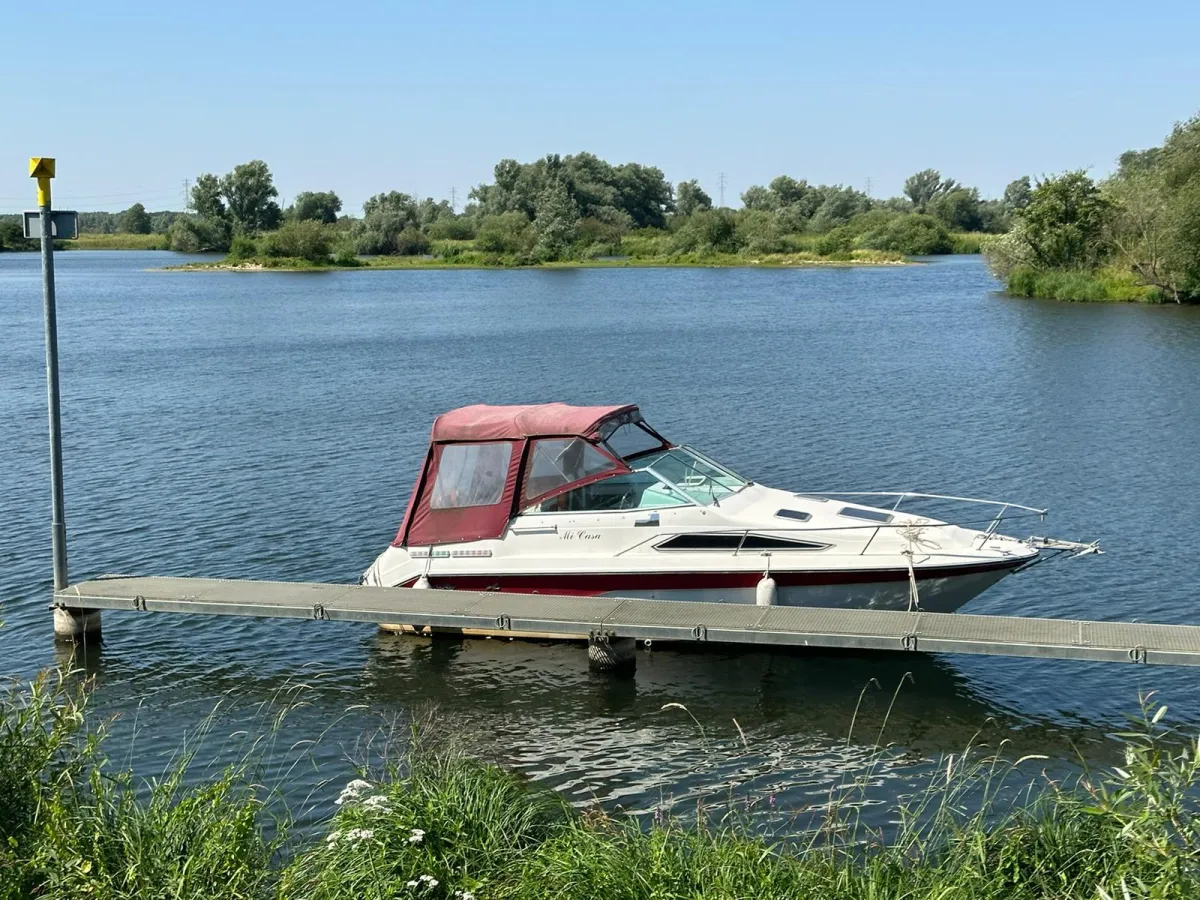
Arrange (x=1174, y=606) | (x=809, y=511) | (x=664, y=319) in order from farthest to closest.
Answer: (x=664, y=319) → (x=1174, y=606) → (x=809, y=511)

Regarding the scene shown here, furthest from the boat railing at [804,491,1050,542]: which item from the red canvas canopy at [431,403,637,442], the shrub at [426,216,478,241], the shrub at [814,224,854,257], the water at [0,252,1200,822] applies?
the shrub at [426,216,478,241]

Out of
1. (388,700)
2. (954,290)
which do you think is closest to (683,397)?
(388,700)

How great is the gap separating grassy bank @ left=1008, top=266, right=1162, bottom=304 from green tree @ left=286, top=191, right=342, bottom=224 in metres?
118

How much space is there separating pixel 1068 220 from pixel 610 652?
6076 cm

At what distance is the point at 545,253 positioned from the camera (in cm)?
13162

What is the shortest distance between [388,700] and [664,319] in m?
55.0

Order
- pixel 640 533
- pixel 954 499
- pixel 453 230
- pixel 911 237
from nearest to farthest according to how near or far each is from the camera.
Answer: pixel 640 533, pixel 954 499, pixel 911 237, pixel 453 230

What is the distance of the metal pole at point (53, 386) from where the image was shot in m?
15.3

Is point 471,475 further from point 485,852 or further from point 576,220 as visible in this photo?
point 576,220

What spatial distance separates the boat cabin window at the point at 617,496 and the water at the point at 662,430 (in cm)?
190

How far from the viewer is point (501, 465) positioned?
17.4 meters

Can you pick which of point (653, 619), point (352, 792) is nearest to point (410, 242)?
point (653, 619)

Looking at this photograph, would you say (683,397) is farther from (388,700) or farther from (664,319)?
(664,319)

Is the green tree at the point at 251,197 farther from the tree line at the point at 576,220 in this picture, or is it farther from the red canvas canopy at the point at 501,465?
the red canvas canopy at the point at 501,465
